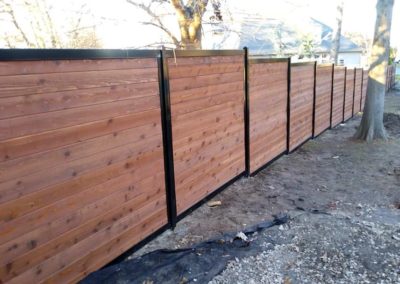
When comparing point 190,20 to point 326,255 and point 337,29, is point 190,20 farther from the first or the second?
point 337,29

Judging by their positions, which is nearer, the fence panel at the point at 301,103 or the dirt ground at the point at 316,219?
the dirt ground at the point at 316,219

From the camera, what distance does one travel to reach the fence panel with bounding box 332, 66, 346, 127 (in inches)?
399

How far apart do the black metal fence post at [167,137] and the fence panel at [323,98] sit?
5695 millimetres

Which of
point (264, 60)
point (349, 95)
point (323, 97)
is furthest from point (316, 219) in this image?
point (349, 95)

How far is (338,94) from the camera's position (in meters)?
10.6

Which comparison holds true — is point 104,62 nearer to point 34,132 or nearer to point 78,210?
point 34,132

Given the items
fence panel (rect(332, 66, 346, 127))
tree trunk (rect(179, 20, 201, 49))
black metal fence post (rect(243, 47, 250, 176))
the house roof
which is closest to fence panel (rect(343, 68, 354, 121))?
fence panel (rect(332, 66, 346, 127))

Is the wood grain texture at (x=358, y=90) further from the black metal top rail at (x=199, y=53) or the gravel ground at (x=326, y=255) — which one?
the gravel ground at (x=326, y=255)

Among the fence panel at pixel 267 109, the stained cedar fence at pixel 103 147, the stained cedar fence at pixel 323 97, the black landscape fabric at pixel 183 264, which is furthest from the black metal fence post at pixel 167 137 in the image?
the stained cedar fence at pixel 323 97

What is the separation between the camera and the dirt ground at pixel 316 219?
9.83 feet

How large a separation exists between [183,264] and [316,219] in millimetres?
1724

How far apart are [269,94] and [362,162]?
7.28 ft

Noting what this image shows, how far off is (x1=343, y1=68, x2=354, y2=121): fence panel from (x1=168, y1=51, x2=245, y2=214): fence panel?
744 cm

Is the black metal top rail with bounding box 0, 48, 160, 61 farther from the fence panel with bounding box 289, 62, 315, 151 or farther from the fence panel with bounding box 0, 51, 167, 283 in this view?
the fence panel with bounding box 289, 62, 315, 151
